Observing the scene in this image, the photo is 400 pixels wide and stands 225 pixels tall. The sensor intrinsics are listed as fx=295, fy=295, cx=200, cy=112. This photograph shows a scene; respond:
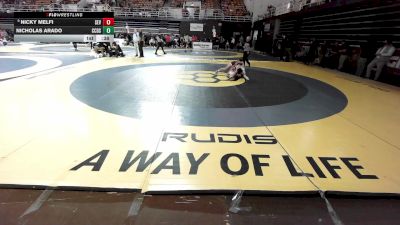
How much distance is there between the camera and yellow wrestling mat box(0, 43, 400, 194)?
10.6 ft

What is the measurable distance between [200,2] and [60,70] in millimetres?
28564

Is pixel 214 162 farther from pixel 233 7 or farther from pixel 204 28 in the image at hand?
pixel 233 7

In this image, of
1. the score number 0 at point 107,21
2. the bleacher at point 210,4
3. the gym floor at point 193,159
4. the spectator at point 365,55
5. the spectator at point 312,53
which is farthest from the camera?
Result: the bleacher at point 210,4

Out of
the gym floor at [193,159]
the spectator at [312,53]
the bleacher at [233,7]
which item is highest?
the bleacher at [233,7]

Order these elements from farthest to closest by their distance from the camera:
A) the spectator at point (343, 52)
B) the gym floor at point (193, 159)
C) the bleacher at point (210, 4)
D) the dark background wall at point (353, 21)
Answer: the bleacher at point (210, 4) → the spectator at point (343, 52) → the dark background wall at point (353, 21) → the gym floor at point (193, 159)

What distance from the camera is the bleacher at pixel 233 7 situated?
34625 millimetres

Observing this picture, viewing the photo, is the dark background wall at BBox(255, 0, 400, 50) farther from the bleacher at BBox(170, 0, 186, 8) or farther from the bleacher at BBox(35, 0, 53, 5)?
the bleacher at BBox(35, 0, 53, 5)

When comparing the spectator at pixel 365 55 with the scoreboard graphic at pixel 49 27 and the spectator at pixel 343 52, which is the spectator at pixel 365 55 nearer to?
the spectator at pixel 343 52

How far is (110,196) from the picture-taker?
290 cm

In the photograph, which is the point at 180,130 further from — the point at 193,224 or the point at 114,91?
the point at 114,91

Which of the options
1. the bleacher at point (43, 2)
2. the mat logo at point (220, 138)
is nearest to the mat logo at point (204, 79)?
the mat logo at point (220, 138)

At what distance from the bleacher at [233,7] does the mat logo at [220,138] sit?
105ft

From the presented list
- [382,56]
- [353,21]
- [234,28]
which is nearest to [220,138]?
[382,56]

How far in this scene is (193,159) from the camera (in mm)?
3719
